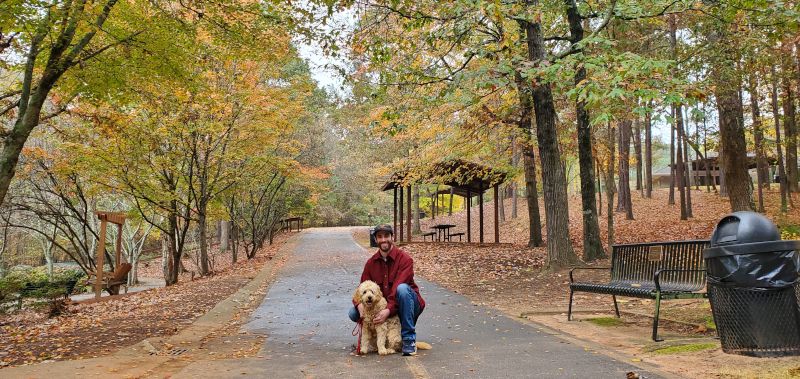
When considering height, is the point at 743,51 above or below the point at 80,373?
above

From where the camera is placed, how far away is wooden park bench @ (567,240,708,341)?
5527mm

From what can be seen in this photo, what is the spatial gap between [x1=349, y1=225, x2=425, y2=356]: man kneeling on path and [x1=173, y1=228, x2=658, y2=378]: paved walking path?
0.30 metres

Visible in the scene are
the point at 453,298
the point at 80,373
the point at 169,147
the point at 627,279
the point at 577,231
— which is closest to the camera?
the point at 80,373

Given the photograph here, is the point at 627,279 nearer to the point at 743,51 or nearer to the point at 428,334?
the point at 428,334

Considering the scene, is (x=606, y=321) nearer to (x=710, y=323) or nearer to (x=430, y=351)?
(x=710, y=323)

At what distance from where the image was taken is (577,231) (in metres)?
23.0

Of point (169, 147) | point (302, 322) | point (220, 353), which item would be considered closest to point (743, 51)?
point (302, 322)

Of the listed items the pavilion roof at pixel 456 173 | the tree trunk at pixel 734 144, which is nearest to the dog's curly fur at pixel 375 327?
the tree trunk at pixel 734 144

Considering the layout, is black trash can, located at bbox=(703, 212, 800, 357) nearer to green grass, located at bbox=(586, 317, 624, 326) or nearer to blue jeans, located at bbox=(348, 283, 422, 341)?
green grass, located at bbox=(586, 317, 624, 326)

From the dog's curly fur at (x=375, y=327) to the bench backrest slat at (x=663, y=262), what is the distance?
119 inches

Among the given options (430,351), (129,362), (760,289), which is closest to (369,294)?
(430,351)

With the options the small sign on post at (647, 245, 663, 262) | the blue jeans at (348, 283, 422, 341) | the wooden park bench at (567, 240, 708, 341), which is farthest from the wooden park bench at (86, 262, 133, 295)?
the small sign on post at (647, 245, 663, 262)

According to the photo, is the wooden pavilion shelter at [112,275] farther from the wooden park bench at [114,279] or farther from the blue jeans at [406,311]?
the blue jeans at [406,311]

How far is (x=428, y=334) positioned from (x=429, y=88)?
6384mm
